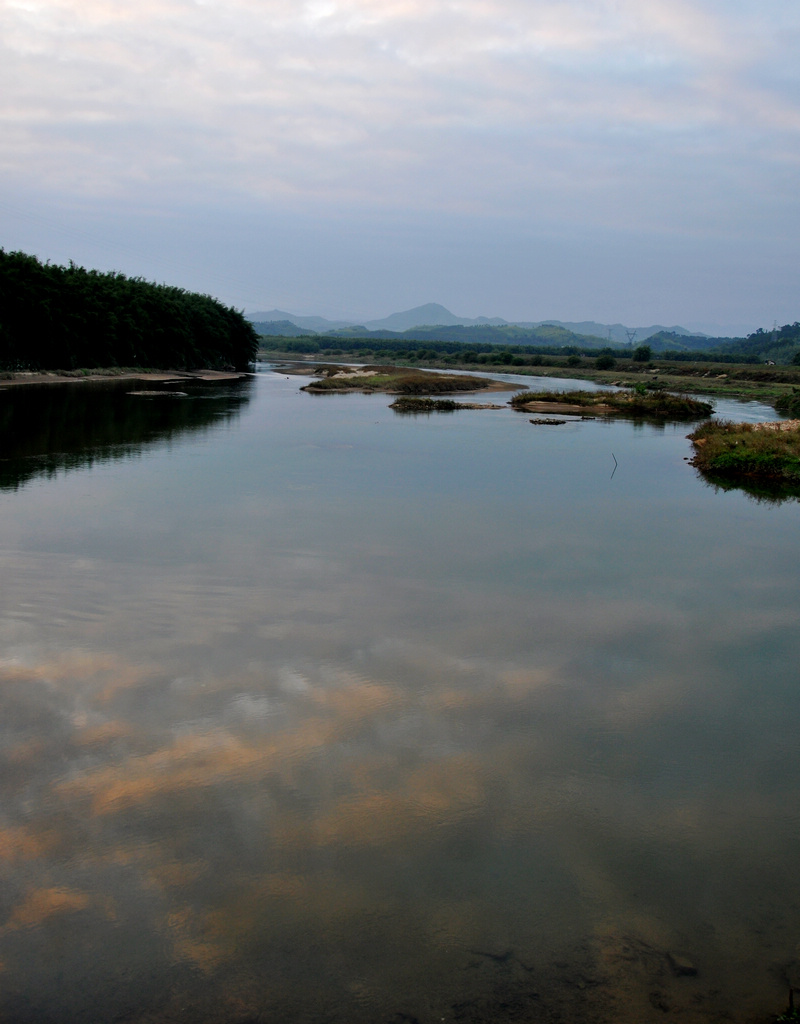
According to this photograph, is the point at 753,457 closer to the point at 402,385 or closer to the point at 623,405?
the point at 623,405

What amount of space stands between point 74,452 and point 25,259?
32203 mm

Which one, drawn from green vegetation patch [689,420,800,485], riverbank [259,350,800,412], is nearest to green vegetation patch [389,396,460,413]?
riverbank [259,350,800,412]

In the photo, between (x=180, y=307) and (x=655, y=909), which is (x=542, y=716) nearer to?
(x=655, y=909)

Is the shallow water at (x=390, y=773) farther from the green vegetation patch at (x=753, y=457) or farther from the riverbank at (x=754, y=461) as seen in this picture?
the green vegetation patch at (x=753, y=457)

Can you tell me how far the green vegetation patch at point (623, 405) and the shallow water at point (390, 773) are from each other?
3143cm

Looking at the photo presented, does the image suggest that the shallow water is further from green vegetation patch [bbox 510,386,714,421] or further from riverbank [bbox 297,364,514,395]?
riverbank [bbox 297,364,514,395]

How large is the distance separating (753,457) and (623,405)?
22.7 metres

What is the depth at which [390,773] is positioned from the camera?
6965mm

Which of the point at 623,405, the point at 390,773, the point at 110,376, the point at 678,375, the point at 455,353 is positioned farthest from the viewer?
the point at 455,353

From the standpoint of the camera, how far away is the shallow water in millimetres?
4871

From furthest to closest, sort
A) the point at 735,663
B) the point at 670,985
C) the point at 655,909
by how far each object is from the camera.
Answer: the point at 735,663 < the point at 655,909 < the point at 670,985

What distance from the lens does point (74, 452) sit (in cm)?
2430

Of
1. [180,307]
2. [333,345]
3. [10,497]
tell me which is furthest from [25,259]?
[333,345]

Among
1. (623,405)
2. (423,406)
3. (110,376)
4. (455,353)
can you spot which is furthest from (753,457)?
(455,353)
